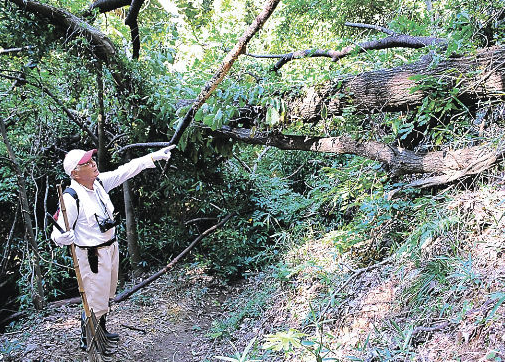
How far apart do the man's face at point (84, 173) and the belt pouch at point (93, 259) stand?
640 millimetres

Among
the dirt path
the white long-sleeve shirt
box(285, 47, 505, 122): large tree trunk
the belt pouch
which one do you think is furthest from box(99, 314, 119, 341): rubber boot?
box(285, 47, 505, 122): large tree trunk

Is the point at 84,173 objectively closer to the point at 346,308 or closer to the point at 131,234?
the point at 346,308

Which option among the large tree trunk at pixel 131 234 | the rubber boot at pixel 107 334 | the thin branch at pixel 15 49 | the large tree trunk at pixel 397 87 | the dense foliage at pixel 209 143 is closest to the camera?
the large tree trunk at pixel 397 87

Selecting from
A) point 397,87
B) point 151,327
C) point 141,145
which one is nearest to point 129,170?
point 141,145

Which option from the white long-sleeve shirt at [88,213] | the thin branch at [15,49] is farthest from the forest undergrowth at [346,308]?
the thin branch at [15,49]

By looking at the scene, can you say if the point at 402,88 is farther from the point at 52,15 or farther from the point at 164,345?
the point at 52,15

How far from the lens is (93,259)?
3.44m

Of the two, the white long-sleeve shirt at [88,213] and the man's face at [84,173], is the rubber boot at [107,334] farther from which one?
the man's face at [84,173]

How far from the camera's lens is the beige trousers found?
11.3 feet

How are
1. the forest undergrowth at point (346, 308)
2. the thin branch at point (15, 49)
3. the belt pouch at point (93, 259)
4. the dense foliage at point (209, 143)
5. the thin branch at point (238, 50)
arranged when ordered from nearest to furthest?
the forest undergrowth at point (346, 308)
the thin branch at point (238, 50)
the belt pouch at point (93, 259)
the dense foliage at point (209, 143)
the thin branch at point (15, 49)

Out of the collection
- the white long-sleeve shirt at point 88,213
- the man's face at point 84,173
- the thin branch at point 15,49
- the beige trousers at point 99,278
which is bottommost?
the beige trousers at point 99,278

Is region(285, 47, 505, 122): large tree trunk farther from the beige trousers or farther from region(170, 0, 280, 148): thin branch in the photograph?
the beige trousers

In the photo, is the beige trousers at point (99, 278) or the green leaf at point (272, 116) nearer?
the beige trousers at point (99, 278)

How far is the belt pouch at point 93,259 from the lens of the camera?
3.42 metres
